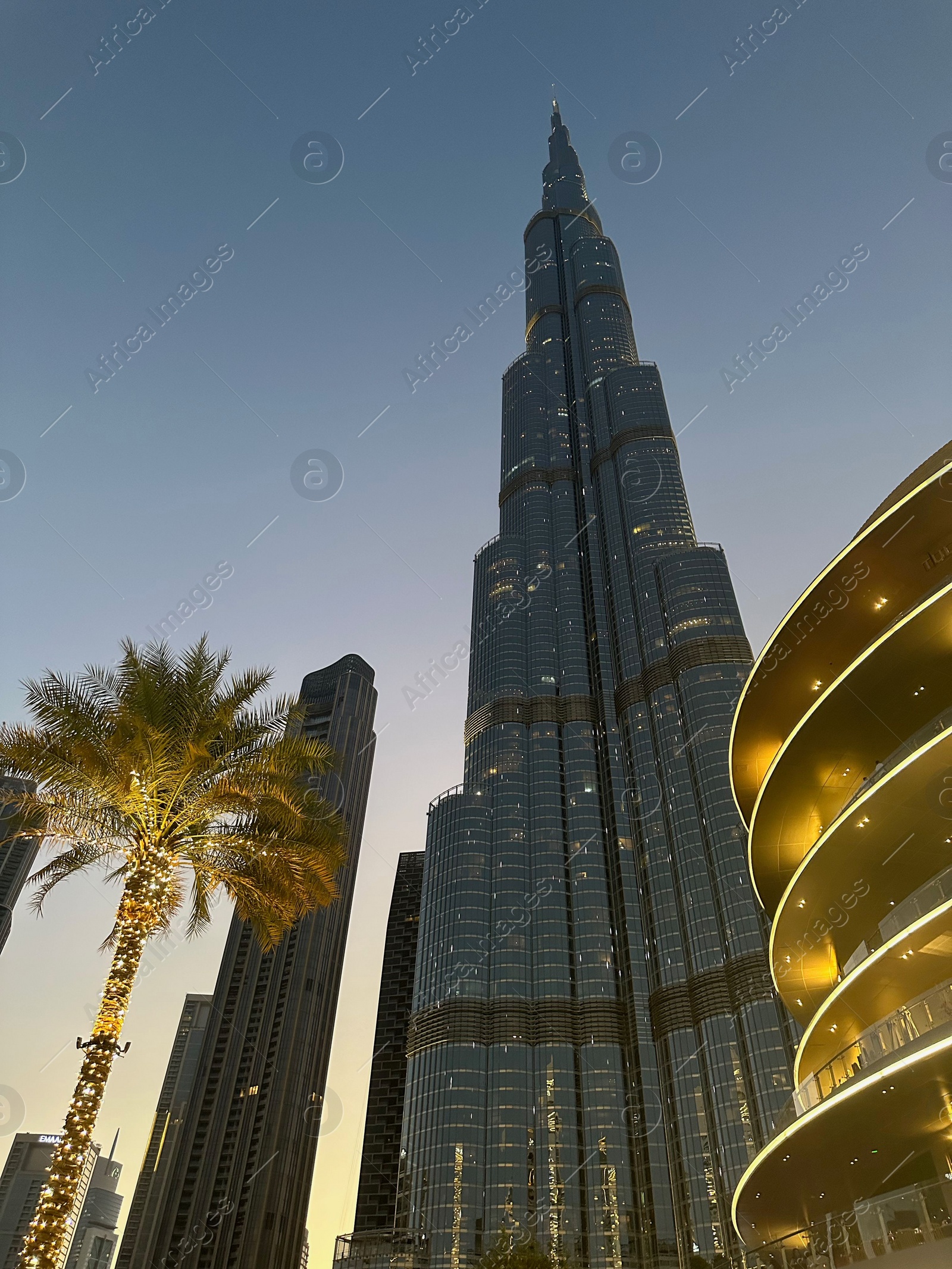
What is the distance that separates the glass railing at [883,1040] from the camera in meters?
17.1

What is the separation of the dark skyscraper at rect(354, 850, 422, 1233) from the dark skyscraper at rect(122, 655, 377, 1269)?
1133 cm

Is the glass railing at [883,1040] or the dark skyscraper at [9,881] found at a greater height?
the dark skyscraper at [9,881]

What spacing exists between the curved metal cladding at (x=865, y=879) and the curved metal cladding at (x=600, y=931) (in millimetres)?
84991

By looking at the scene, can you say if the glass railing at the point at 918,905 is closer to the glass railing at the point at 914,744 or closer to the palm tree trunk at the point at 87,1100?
the glass railing at the point at 914,744

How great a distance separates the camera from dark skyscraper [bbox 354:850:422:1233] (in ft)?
511

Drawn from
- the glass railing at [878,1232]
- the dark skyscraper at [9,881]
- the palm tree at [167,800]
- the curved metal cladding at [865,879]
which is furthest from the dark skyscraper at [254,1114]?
the glass railing at [878,1232]

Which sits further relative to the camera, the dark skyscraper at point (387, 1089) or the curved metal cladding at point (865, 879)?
the dark skyscraper at point (387, 1089)

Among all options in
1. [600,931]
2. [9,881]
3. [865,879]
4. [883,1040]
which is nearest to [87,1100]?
[883,1040]

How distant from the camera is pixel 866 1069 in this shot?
18.6 metres

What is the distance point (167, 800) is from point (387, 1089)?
581 ft

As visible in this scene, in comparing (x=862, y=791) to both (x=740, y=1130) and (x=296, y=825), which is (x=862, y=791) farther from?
(x=740, y=1130)

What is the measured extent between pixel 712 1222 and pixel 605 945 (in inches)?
1519

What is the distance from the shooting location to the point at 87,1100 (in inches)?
603

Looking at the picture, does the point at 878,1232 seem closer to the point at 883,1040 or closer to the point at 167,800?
the point at 883,1040
